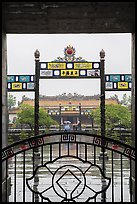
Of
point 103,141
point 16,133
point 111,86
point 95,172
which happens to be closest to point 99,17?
point 103,141

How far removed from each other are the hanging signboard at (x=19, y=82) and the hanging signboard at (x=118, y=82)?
2540 millimetres

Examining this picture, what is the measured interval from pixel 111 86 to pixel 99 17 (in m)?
5.98

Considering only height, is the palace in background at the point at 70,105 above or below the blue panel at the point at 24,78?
below

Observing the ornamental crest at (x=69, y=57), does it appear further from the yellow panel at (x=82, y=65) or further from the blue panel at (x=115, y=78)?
the blue panel at (x=115, y=78)

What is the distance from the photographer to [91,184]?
5.87m

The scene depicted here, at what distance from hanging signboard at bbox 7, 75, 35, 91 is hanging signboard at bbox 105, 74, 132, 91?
100.0 inches

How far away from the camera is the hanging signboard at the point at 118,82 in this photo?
31.6ft

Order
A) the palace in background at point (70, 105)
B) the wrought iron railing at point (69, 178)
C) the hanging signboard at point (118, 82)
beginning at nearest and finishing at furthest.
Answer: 1. the wrought iron railing at point (69, 178)
2. the hanging signboard at point (118, 82)
3. the palace in background at point (70, 105)

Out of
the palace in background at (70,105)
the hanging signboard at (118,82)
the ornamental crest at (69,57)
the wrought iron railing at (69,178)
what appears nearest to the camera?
the wrought iron railing at (69,178)

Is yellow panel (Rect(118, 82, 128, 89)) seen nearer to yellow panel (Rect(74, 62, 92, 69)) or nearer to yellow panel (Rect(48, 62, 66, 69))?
yellow panel (Rect(74, 62, 92, 69))

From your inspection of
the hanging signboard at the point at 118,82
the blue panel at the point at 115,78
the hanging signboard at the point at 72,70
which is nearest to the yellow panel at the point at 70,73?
the hanging signboard at the point at 72,70

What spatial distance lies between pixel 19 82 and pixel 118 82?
3.24 metres

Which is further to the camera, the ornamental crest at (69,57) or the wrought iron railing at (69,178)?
the ornamental crest at (69,57)

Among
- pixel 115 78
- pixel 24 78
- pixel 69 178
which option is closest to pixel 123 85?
pixel 115 78
